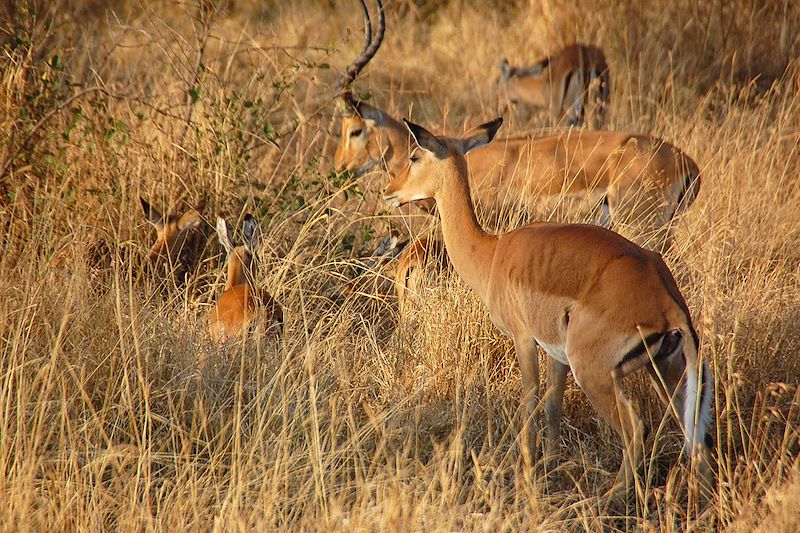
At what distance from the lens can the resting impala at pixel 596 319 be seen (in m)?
3.51

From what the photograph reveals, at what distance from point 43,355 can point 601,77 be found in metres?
6.65

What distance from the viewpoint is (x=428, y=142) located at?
4.52 metres

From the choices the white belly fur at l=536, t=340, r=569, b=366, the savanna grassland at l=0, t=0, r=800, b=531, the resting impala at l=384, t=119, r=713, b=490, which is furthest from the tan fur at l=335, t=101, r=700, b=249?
the white belly fur at l=536, t=340, r=569, b=366

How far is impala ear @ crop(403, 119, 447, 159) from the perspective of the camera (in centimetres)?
443

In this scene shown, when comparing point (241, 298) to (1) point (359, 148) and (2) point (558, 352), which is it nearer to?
(2) point (558, 352)

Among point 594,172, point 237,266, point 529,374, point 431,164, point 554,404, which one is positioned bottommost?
point 554,404

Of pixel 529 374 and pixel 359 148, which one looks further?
pixel 359 148

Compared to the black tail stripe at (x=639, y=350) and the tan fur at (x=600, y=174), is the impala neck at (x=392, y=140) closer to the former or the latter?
the tan fur at (x=600, y=174)

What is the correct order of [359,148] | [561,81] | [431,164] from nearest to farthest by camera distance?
[431,164], [359,148], [561,81]

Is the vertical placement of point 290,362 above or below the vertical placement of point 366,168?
below

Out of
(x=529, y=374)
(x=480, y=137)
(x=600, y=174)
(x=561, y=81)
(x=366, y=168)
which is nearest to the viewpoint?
(x=529, y=374)

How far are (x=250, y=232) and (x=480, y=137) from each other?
4.20 ft

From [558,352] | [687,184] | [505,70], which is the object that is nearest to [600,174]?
[687,184]

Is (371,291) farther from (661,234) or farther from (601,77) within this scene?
(601,77)
